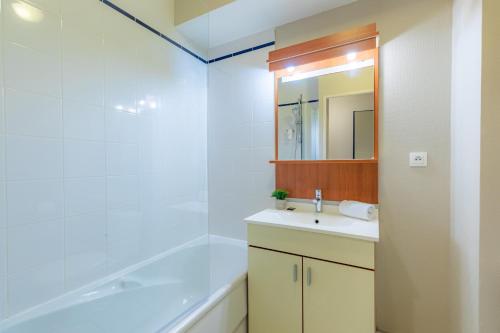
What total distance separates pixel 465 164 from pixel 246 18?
1.65 metres

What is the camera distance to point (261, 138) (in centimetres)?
191

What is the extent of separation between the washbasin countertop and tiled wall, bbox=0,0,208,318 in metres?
0.84

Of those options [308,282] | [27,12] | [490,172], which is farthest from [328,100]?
[27,12]

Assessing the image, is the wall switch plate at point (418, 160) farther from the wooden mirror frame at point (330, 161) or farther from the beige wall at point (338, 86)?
the beige wall at point (338, 86)

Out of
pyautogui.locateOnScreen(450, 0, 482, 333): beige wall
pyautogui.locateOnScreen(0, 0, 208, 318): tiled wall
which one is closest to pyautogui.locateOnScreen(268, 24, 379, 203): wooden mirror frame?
pyautogui.locateOnScreen(450, 0, 482, 333): beige wall

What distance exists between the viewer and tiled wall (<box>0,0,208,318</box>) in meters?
1.07

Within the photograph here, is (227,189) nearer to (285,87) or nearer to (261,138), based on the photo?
(261,138)

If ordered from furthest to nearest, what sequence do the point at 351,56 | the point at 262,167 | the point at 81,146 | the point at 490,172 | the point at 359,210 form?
the point at 262,167 < the point at 351,56 < the point at 359,210 < the point at 81,146 < the point at 490,172

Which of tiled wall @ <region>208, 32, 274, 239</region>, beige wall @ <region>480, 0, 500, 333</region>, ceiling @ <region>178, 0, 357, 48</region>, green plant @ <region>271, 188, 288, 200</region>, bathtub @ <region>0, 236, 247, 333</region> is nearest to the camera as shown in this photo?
beige wall @ <region>480, 0, 500, 333</region>

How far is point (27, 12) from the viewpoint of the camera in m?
1.09

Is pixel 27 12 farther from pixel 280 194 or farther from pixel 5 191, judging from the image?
pixel 280 194

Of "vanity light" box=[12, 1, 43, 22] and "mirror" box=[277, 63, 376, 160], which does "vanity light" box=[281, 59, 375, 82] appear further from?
"vanity light" box=[12, 1, 43, 22]

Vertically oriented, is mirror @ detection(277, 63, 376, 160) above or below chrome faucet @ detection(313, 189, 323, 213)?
above

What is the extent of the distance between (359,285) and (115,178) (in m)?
1.54
